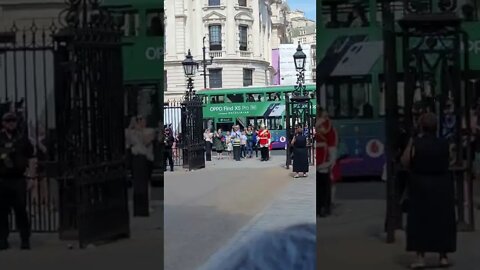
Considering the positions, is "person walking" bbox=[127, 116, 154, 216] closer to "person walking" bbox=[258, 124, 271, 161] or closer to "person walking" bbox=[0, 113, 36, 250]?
"person walking" bbox=[0, 113, 36, 250]

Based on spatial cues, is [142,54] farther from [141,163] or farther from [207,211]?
[207,211]

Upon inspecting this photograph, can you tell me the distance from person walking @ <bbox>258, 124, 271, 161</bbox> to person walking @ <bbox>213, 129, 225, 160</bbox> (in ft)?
2.27

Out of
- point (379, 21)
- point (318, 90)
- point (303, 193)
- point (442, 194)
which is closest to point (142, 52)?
point (318, 90)

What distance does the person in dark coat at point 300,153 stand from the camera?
5.94m

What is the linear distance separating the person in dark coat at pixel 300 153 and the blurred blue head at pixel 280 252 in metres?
1.65

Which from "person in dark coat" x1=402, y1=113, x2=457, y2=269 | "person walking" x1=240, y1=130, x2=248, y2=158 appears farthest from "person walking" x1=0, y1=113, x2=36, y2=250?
"person walking" x1=240, y1=130, x2=248, y2=158

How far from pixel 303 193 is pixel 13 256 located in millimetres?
2991

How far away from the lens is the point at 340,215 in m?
2.66

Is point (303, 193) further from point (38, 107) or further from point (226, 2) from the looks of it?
point (38, 107)

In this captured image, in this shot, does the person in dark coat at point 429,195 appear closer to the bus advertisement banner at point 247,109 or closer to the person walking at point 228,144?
the bus advertisement banner at point 247,109

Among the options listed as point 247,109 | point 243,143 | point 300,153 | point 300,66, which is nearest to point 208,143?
point 243,143

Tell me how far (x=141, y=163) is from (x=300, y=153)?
11.8 feet

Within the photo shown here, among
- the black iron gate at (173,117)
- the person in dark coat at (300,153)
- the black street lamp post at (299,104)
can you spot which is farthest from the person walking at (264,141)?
the black iron gate at (173,117)

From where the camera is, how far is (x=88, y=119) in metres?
2.53
